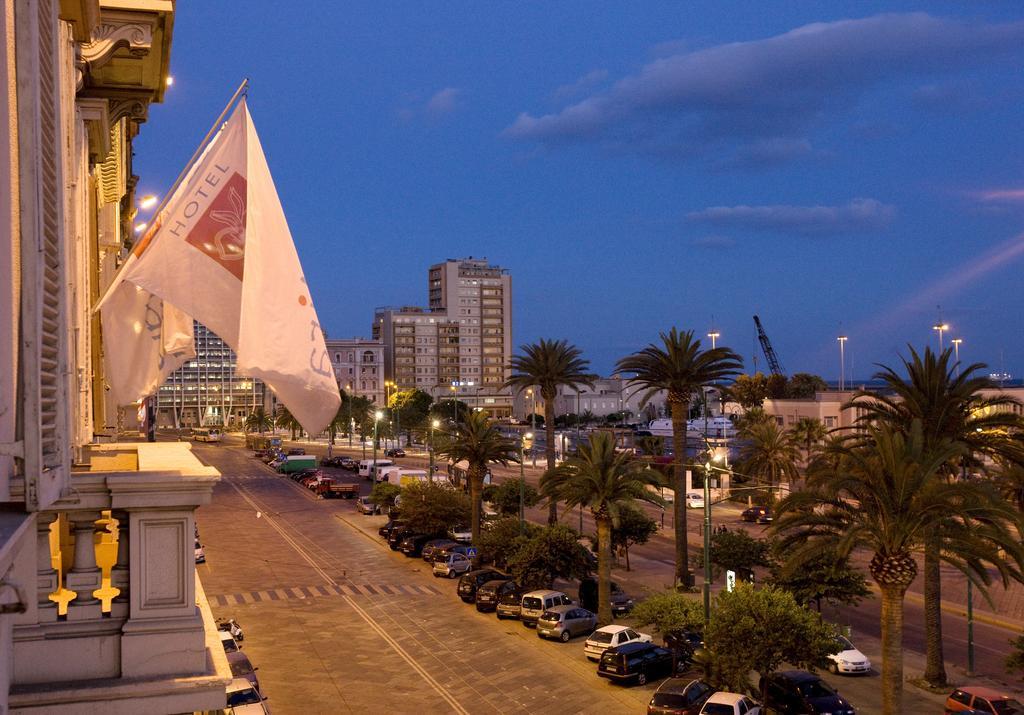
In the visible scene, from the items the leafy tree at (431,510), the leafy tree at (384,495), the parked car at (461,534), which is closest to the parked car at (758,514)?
the parked car at (461,534)

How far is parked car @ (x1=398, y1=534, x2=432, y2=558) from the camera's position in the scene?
5009cm

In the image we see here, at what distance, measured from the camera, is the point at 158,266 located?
30.4 feet

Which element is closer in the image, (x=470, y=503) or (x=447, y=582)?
(x=447, y=582)

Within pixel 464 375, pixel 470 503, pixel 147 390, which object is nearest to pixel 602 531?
pixel 470 503

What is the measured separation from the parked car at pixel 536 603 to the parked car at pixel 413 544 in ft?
50.8

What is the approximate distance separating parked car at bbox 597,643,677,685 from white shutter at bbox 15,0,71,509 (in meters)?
24.4

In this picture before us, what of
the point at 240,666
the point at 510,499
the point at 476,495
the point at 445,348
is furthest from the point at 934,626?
the point at 445,348

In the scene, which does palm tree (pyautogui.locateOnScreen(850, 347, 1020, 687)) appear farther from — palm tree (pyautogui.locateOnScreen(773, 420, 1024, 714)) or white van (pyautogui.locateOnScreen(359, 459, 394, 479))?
white van (pyautogui.locateOnScreen(359, 459, 394, 479))

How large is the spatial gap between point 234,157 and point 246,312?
2118 mm

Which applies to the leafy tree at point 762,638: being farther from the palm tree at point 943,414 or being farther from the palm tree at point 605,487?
the palm tree at point 605,487

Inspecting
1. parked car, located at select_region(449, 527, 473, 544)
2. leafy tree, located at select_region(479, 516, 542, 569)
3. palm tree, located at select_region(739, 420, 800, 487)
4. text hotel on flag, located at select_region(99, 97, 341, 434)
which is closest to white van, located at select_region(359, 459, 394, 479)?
parked car, located at select_region(449, 527, 473, 544)

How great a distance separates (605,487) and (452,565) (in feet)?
40.9

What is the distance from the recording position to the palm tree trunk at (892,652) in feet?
71.3

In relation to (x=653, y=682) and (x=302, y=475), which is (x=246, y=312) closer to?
(x=653, y=682)
